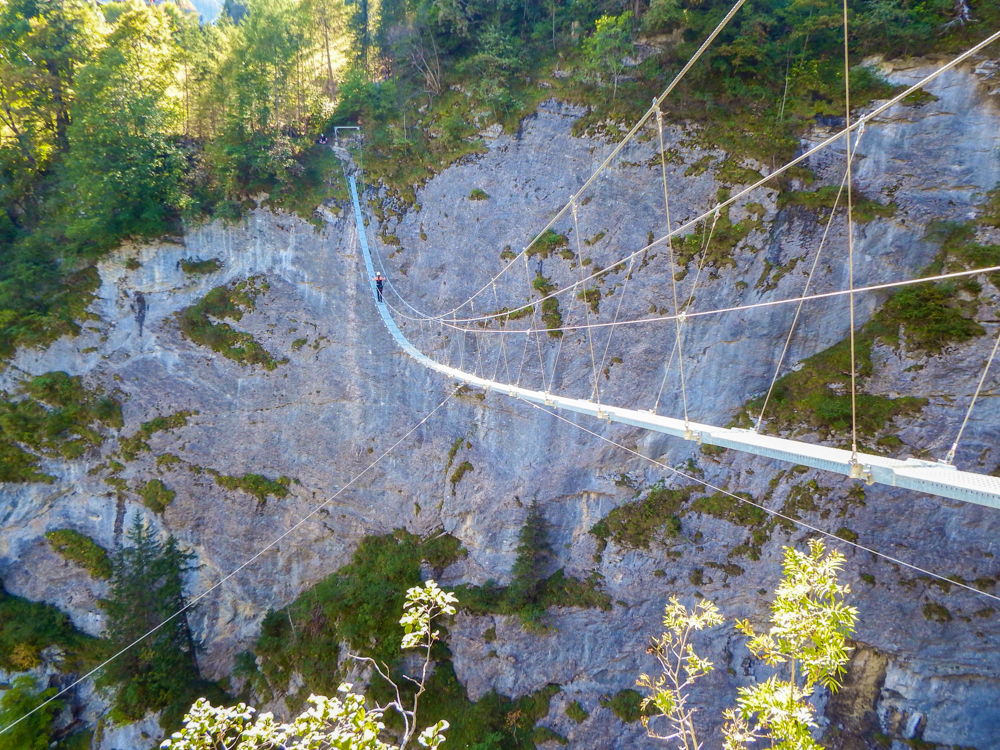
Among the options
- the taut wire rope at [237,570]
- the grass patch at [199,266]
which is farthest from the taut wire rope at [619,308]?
the grass patch at [199,266]

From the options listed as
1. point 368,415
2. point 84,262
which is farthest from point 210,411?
point 84,262

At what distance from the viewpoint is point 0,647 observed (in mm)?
9547

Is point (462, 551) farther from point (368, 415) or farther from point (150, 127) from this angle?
point (150, 127)

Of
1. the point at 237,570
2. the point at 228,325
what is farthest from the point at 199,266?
the point at 237,570

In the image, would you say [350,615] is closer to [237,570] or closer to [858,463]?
[237,570]

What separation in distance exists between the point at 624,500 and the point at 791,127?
670cm

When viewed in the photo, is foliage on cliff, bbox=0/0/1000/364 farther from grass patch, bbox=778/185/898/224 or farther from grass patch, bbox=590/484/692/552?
grass patch, bbox=590/484/692/552

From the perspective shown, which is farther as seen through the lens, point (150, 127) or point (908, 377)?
point (150, 127)

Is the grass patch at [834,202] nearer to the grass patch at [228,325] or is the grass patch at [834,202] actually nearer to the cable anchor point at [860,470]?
the cable anchor point at [860,470]

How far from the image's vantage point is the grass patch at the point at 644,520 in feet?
25.0

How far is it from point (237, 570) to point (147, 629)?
1.83m

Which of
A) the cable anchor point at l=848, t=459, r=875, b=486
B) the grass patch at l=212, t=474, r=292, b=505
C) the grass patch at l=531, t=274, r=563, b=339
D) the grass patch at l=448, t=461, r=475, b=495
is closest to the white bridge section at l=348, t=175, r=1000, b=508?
the cable anchor point at l=848, t=459, r=875, b=486

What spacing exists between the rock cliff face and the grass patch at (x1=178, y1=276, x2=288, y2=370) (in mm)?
210

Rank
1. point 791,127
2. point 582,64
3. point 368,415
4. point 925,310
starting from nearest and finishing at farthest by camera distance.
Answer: point 925,310
point 791,127
point 582,64
point 368,415
